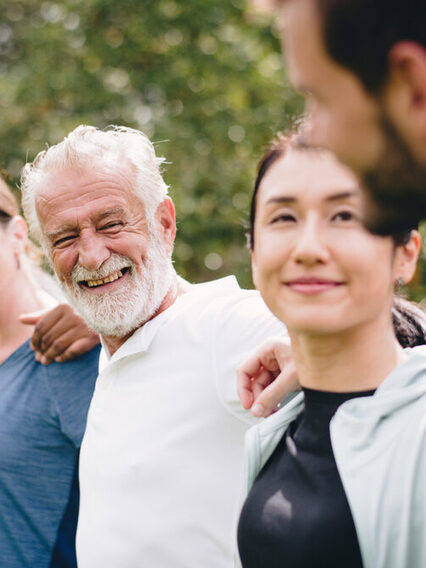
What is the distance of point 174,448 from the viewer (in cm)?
200

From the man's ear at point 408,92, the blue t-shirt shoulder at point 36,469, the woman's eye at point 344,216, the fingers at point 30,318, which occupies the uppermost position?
the man's ear at point 408,92

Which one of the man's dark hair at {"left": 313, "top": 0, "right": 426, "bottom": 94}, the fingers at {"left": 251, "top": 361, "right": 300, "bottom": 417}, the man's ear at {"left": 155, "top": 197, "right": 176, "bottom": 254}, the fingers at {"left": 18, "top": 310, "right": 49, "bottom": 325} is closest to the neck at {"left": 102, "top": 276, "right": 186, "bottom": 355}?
the man's ear at {"left": 155, "top": 197, "right": 176, "bottom": 254}

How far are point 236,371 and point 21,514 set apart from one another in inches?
41.1

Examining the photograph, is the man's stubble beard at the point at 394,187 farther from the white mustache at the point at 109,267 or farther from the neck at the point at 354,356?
the white mustache at the point at 109,267

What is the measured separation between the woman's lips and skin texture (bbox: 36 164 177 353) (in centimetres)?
96

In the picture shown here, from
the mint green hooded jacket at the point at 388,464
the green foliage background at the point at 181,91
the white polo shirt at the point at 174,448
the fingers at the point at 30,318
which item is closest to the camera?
the mint green hooded jacket at the point at 388,464

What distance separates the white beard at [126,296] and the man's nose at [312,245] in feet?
3.08

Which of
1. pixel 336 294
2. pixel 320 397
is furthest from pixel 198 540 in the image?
pixel 336 294

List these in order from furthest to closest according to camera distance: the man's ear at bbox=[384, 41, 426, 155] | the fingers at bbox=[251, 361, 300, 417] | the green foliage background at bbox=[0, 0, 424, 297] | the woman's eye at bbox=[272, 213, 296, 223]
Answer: the green foliage background at bbox=[0, 0, 424, 297]
the fingers at bbox=[251, 361, 300, 417]
the woman's eye at bbox=[272, 213, 296, 223]
the man's ear at bbox=[384, 41, 426, 155]

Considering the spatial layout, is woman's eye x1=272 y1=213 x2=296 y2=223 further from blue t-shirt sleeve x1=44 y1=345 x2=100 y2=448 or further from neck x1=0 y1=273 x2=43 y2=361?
neck x1=0 y1=273 x2=43 y2=361

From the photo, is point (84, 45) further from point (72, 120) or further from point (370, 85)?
point (370, 85)

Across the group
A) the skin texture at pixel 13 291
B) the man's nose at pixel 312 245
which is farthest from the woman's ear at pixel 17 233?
the man's nose at pixel 312 245

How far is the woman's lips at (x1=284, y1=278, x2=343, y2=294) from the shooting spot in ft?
4.75

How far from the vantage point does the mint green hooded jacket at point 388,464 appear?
133 centimetres
